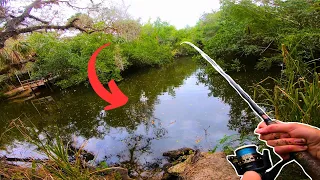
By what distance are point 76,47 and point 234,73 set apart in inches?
448

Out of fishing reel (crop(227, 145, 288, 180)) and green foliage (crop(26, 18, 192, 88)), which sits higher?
green foliage (crop(26, 18, 192, 88))

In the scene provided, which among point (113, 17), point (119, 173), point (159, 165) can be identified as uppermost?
point (113, 17)

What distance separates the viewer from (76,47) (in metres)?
17.5

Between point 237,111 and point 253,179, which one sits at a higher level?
point 253,179

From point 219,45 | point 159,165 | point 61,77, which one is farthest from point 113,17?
point 159,165

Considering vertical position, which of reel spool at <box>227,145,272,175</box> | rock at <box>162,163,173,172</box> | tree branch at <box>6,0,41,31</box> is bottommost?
rock at <box>162,163,173,172</box>

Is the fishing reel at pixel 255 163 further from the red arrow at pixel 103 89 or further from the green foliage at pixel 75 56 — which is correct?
the green foliage at pixel 75 56

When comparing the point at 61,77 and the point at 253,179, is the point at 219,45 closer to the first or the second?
the point at 61,77

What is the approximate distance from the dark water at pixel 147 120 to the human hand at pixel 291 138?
3.89 metres

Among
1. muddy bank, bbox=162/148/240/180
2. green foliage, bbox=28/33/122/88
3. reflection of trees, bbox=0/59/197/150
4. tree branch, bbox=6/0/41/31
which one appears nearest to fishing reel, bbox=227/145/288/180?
muddy bank, bbox=162/148/240/180

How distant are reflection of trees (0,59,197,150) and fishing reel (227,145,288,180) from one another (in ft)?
22.9

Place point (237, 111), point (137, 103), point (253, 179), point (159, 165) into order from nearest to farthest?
→ point (253, 179) → point (159, 165) → point (237, 111) → point (137, 103)

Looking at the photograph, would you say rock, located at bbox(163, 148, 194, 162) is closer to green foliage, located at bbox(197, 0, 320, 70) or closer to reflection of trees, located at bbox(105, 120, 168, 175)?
reflection of trees, located at bbox(105, 120, 168, 175)

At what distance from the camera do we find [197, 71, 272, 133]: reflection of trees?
650 centimetres
